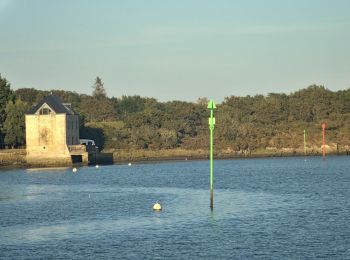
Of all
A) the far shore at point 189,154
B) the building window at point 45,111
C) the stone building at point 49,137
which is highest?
the building window at point 45,111

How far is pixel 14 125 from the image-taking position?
144 metres

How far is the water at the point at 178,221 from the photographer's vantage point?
133 feet

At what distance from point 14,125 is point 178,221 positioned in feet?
320

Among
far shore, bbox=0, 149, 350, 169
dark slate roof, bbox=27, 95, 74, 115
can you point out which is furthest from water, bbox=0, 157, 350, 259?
far shore, bbox=0, 149, 350, 169

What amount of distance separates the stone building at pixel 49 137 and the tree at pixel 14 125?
11.5 m

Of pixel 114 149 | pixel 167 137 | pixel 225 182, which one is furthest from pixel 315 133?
pixel 225 182

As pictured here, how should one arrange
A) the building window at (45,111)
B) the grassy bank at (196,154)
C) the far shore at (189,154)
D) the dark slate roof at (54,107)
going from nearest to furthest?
the dark slate roof at (54,107) < the building window at (45,111) < the far shore at (189,154) < the grassy bank at (196,154)

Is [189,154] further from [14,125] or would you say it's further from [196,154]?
[14,125]

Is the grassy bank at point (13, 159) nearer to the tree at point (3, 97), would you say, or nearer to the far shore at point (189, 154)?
the tree at point (3, 97)

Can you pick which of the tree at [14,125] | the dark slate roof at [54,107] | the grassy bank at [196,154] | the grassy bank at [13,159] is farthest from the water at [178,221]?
the grassy bank at [196,154]

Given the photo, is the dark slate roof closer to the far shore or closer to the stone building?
the stone building

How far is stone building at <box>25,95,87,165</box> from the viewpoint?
131 metres

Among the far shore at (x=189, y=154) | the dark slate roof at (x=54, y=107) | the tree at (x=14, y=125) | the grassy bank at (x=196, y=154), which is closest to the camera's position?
the dark slate roof at (x=54, y=107)

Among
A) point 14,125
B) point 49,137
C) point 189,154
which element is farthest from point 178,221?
point 189,154
